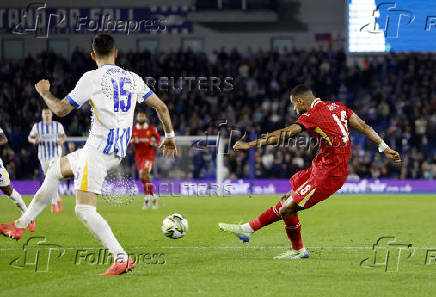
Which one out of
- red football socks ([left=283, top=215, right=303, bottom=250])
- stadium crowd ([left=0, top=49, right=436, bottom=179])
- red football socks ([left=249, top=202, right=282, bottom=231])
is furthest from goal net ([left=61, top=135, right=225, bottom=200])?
red football socks ([left=283, top=215, right=303, bottom=250])

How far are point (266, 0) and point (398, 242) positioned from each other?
2793 centimetres

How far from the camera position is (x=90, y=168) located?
7625 mm

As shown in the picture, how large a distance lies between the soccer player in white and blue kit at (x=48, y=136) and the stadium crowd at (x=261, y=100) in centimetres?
603

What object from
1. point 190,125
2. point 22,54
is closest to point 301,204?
point 190,125

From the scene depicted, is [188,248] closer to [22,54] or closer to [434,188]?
[434,188]

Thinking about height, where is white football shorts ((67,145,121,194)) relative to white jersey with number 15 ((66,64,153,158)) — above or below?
below

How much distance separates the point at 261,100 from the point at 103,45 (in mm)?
23565

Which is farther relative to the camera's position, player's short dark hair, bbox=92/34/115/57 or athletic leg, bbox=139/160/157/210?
Answer: athletic leg, bbox=139/160/157/210

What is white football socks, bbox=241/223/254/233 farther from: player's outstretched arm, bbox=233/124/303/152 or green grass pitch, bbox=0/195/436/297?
player's outstretched arm, bbox=233/124/303/152

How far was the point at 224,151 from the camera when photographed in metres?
25.8

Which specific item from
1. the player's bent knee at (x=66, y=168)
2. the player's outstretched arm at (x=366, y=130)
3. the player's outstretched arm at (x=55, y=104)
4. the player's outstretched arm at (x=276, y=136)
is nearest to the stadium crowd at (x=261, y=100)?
the player's outstretched arm at (x=366, y=130)

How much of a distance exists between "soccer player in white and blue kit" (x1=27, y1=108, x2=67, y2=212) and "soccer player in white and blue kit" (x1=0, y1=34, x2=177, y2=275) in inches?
379

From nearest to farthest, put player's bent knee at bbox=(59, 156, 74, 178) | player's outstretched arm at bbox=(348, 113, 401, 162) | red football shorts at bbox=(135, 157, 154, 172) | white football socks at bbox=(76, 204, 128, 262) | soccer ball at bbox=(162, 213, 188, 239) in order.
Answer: white football socks at bbox=(76, 204, 128, 262) < player's bent knee at bbox=(59, 156, 74, 178) < player's outstretched arm at bbox=(348, 113, 401, 162) < soccer ball at bbox=(162, 213, 188, 239) < red football shorts at bbox=(135, 157, 154, 172)

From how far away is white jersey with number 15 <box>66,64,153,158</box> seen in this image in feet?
25.2
